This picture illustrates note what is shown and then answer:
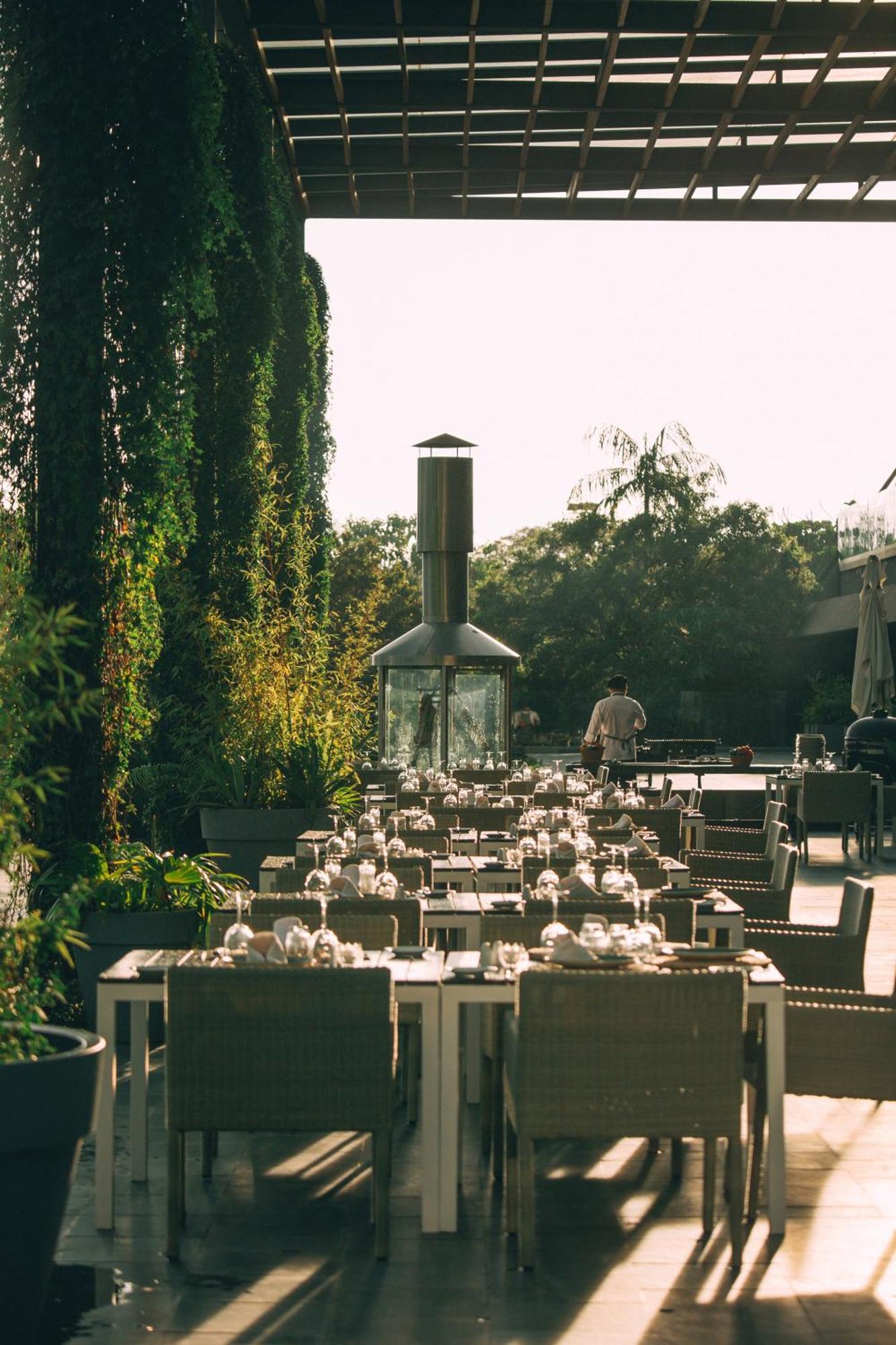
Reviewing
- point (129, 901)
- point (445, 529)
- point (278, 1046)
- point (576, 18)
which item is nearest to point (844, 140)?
point (576, 18)

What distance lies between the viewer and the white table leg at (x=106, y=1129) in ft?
15.7

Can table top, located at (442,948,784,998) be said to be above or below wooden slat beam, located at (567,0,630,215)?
below

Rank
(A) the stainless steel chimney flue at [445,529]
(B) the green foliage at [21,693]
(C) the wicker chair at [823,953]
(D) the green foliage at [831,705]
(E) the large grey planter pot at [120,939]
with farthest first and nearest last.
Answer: (D) the green foliage at [831,705] < (A) the stainless steel chimney flue at [445,529] < (E) the large grey planter pot at [120,939] < (C) the wicker chair at [823,953] < (B) the green foliage at [21,693]

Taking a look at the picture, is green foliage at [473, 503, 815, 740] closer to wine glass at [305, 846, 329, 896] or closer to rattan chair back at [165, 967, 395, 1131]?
wine glass at [305, 846, 329, 896]

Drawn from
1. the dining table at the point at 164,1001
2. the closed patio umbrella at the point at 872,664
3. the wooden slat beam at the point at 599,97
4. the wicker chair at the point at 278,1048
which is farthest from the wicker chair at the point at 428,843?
the closed patio umbrella at the point at 872,664

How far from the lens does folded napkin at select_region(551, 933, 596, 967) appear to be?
15.9ft

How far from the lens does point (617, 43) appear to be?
14289 mm

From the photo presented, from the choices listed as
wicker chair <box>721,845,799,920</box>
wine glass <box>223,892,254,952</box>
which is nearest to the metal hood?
wicker chair <box>721,845,799,920</box>

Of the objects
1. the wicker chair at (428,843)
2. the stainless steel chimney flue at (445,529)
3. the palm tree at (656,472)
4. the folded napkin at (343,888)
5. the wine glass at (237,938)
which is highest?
the palm tree at (656,472)

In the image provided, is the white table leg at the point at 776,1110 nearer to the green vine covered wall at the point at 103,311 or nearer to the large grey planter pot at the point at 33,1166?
the large grey planter pot at the point at 33,1166

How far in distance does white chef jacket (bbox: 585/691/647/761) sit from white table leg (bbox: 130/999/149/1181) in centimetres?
1086

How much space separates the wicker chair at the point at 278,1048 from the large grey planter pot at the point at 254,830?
673 cm

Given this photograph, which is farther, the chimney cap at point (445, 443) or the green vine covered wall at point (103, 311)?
the chimney cap at point (445, 443)

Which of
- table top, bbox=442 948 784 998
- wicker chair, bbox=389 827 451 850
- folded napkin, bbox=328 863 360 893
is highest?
wicker chair, bbox=389 827 451 850
